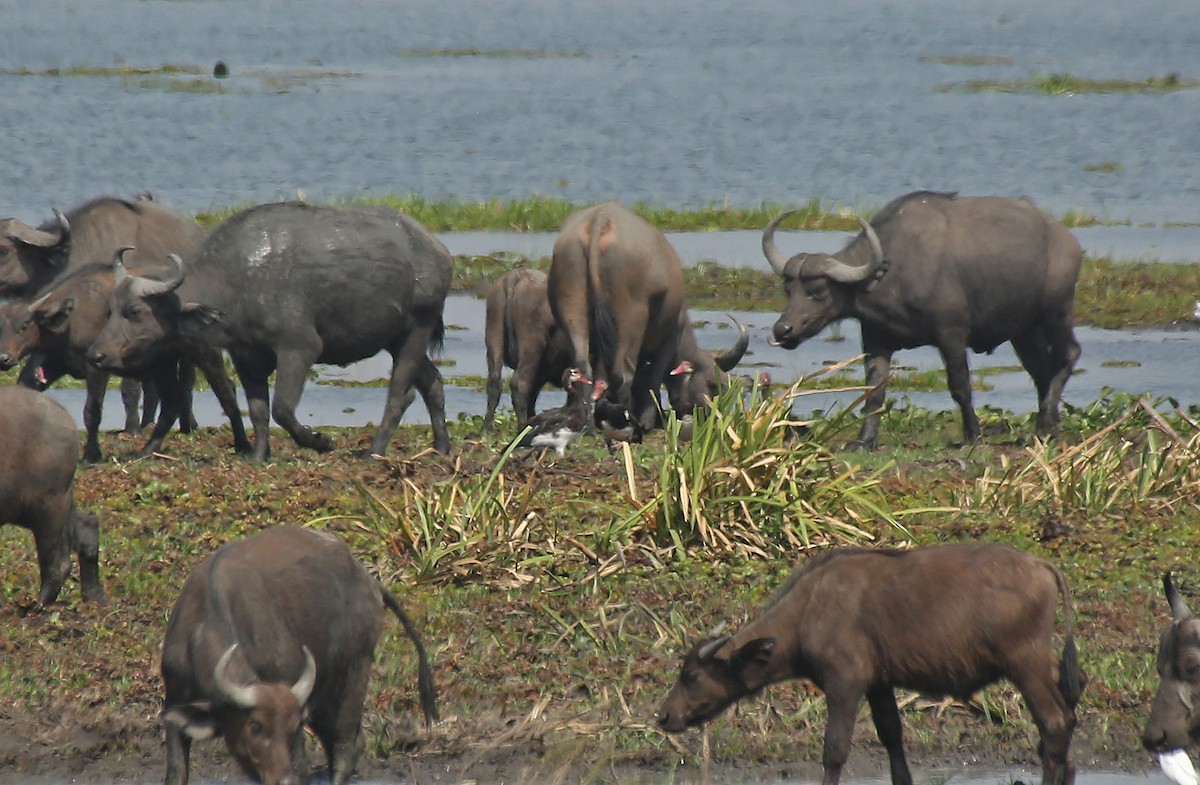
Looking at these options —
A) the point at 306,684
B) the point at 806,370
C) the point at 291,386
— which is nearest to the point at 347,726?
the point at 306,684

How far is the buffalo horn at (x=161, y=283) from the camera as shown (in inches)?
535

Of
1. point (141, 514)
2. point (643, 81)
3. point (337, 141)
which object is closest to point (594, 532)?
point (141, 514)

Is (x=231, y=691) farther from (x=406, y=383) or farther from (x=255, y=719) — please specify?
(x=406, y=383)

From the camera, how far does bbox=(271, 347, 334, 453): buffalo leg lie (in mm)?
13672

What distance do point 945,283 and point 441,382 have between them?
389 cm

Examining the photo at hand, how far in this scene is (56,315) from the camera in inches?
554

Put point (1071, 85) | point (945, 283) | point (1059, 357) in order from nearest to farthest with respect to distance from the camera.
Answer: point (945, 283)
point (1059, 357)
point (1071, 85)

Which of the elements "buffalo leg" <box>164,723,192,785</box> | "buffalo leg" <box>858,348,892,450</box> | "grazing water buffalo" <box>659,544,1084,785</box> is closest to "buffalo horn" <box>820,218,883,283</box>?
"buffalo leg" <box>858,348,892,450</box>

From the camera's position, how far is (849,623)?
813 centimetres

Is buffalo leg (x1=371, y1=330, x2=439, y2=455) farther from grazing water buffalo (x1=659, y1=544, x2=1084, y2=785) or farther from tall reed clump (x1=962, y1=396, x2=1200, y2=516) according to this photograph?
grazing water buffalo (x1=659, y1=544, x2=1084, y2=785)

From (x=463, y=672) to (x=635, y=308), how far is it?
20.2 ft

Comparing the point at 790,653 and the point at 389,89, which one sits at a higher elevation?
the point at 790,653

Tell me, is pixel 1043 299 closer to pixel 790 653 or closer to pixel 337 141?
pixel 790 653

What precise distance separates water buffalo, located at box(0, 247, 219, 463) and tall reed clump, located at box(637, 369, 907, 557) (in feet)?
14.8
